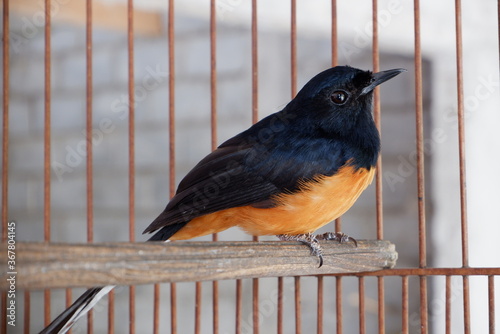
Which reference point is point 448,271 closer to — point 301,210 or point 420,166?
point 420,166

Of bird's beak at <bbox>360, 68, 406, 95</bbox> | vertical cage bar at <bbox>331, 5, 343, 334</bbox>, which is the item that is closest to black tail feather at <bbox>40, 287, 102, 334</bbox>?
vertical cage bar at <bbox>331, 5, 343, 334</bbox>

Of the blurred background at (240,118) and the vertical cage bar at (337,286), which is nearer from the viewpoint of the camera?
the vertical cage bar at (337,286)

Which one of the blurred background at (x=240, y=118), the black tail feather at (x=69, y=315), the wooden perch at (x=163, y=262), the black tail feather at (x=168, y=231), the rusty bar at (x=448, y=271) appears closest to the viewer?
the wooden perch at (x=163, y=262)

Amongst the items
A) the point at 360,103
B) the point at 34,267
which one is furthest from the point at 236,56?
the point at 34,267

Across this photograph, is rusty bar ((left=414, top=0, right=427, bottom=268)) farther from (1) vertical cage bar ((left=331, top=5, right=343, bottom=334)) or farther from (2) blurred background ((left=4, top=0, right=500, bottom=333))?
(2) blurred background ((left=4, top=0, right=500, bottom=333))

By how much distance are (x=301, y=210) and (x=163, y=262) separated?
53 cm

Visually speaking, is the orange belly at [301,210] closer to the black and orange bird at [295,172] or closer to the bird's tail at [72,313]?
the black and orange bird at [295,172]

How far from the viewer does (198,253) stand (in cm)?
118

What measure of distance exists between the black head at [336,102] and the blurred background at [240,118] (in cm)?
118

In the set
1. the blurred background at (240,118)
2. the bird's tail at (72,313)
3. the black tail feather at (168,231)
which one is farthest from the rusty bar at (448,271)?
the blurred background at (240,118)

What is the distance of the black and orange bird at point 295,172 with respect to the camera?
5.11 feet

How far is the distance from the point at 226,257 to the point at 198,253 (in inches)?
2.6

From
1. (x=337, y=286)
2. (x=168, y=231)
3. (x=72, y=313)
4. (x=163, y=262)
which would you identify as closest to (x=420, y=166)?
(x=337, y=286)

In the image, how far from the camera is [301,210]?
156 centimetres
